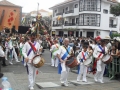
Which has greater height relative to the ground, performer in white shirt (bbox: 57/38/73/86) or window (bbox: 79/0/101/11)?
window (bbox: 79/0/101/11)

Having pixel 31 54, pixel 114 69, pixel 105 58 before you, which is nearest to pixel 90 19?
pixel 114 69

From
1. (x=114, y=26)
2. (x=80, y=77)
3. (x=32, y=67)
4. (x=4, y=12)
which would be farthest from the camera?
(x=114, y=26)

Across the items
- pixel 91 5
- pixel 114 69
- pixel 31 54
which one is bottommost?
pixel 114 69

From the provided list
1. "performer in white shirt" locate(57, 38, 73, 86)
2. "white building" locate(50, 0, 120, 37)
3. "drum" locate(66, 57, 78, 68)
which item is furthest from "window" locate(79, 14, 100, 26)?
"drum" locate(66, 57, 78, 68)

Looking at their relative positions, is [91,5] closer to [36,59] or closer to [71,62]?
[71,62]

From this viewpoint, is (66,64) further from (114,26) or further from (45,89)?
(114,26)

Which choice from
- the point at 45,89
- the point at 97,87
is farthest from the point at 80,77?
the point at 45,89

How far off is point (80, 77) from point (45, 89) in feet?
6.61

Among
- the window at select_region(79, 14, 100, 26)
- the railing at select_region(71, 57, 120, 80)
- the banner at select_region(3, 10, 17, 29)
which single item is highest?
the window at select_region(79, 14, 100, 26)

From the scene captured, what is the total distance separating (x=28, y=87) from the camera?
7680 mm

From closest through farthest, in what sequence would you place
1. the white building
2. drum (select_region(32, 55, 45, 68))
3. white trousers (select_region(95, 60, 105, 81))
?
1. drum (select_region(32, 55, 45, 68))
2. white trousers (select_region(95, 60, 105, 81))
3. the white building

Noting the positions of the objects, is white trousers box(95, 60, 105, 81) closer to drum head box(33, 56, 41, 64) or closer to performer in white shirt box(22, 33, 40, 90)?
performer in white shirt box(22, 33, 40, 90)

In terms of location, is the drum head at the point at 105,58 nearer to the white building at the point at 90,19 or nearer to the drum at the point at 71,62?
the drum at the point at 71,62

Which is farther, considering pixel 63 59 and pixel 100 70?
pixel 100 70
